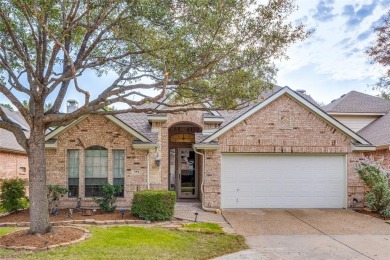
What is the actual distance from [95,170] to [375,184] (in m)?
10.8

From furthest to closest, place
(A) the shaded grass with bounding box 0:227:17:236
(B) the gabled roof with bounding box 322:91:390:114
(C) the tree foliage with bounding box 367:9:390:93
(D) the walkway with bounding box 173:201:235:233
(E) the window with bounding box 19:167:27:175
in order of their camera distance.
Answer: (B) the gabled roof with bounding box 322:91:390:114 < (E) the window with bounding box 19:167:27:175 < (C) the tree foliage with bounding box 367:9:390:93 < (D) the walkway with bounding box 173:201:235:233 < (A) the shaded grass with bounding box 0:227:17:236

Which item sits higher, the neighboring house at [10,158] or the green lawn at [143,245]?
the neighboring house at [10,158]

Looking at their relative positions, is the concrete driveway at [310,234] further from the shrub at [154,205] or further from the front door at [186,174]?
the front door at [186,174]

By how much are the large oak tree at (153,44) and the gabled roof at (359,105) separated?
40.2 ft

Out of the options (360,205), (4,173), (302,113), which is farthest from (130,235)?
(4,173)

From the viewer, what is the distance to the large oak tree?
8.45 meters

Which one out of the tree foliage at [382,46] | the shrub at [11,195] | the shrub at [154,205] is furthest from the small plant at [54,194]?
the tree foliage at [382,46]

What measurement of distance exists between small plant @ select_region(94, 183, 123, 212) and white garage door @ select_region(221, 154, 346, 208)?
4.47 m

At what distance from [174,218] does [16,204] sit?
19.4 ft

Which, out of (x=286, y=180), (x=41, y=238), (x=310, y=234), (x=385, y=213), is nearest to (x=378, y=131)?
(x=385, y=213)

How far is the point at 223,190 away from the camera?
14.4 meters

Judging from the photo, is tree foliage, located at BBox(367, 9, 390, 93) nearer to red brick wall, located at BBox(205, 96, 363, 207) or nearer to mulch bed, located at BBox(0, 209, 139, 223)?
red brick wall, located at BBox(205, 96, 363, 207)

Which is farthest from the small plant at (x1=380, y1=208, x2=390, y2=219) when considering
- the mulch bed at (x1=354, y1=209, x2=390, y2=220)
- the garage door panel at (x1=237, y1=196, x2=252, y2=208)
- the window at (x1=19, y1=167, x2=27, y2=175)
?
the window at (x1=19, y1=167, x2=27, y2=175)

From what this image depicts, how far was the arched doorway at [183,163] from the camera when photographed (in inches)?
700
